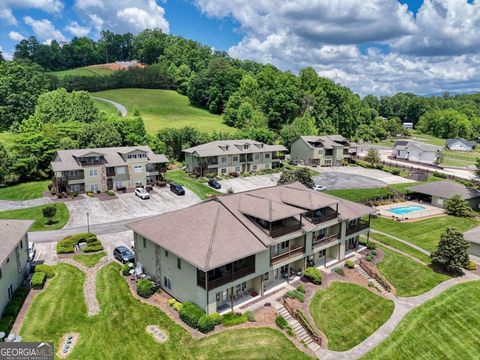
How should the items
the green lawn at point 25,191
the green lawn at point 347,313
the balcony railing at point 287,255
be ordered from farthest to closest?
the green lawn at point 25,191 → the balcony railing at point 287,255 → the green lawn at point 347,313

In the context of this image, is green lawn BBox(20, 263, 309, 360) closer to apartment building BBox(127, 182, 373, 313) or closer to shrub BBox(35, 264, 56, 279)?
shrub BBox(35, 264, 56, 279)

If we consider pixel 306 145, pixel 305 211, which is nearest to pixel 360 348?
pixel 305 211

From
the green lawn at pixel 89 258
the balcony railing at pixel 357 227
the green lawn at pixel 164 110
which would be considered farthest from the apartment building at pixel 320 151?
the green lawn at pixel 89 258

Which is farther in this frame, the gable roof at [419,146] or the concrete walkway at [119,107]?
the concrete walkway at [119,107]

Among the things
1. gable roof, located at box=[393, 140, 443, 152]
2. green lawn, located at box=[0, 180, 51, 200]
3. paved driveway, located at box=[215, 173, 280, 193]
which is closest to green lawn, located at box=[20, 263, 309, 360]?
green lawn, located at box=[0, 180, 51, 200]

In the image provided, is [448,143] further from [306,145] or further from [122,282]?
[122,282]

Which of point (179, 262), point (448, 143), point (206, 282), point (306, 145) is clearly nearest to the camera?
point (206, 282)

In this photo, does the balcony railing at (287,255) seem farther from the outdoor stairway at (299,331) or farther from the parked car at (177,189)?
the parked car at (177,189)
